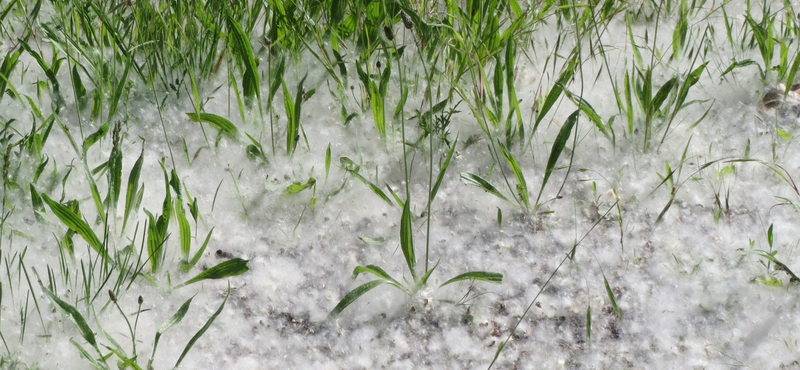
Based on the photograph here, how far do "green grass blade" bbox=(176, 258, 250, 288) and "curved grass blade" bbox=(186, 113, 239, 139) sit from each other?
17.6 inches

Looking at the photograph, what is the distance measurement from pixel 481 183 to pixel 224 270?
2.21ft

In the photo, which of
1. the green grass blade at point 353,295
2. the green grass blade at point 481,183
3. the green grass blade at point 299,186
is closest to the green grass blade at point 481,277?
the green grass blade at point 353,295

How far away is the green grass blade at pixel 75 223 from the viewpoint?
162 centimetres

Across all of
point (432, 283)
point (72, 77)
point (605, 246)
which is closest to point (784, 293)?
point (605, 246)

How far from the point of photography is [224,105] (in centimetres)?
211

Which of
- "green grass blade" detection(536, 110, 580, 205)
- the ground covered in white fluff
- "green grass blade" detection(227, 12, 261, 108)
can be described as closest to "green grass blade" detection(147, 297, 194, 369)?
the ground covered in white fluff

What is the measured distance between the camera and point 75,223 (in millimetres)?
1631

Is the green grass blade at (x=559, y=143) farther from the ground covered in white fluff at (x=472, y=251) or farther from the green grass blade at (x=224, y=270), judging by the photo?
the green grass blade at (x=224, y=270)

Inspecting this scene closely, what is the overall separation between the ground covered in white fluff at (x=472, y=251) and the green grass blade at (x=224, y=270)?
4cm

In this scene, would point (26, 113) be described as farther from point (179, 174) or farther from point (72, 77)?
point (179, 174)

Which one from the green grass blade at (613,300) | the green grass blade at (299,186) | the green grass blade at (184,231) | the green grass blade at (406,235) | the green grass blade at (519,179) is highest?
the green grass blade at (299,186)

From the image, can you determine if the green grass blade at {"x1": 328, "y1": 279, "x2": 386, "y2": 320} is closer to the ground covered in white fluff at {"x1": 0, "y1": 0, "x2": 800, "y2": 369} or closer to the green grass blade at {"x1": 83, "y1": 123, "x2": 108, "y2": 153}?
the ground covered in white fluff at {"x1": 0, "y1": 0, "x2": 800, "y2": 369}

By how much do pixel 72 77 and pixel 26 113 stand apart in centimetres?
17

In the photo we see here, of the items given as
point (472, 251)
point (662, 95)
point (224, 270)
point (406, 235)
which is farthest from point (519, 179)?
point (224, 270)
